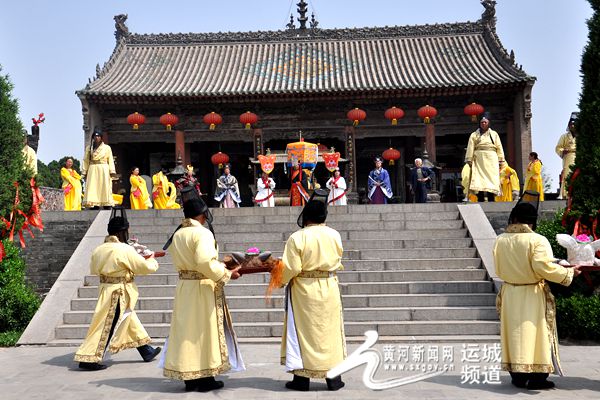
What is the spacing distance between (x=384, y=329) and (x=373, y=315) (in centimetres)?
30

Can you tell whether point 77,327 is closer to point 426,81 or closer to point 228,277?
point 228,277

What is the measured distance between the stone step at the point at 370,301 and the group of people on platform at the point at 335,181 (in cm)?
241

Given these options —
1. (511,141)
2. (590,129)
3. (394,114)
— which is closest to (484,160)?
(590,129)

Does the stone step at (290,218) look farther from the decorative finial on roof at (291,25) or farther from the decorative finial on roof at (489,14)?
the decorative finial on roof at (291,25)

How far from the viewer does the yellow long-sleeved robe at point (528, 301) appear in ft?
15.8

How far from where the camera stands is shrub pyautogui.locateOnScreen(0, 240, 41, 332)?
7.67m

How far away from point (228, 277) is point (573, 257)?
9.36ft

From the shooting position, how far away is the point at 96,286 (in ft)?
26.8

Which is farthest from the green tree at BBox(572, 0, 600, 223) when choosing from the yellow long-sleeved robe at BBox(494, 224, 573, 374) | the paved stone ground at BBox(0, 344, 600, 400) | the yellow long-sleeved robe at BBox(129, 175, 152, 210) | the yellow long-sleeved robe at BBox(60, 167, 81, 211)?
the yellow long-sleeved robe at BBox(60, 167, 81, 211)

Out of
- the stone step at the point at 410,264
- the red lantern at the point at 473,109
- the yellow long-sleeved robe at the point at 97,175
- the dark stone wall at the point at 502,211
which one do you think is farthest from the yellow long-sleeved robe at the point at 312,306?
the red lantern at the point at 473,109

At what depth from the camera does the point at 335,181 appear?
13289mm

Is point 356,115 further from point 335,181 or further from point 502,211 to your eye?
point 502,211

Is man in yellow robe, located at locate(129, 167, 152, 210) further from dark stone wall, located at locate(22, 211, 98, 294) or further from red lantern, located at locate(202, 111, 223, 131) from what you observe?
red lantern, located at locate(202, 111, 223, 131)

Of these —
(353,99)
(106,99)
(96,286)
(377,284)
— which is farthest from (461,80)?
(96,286)
